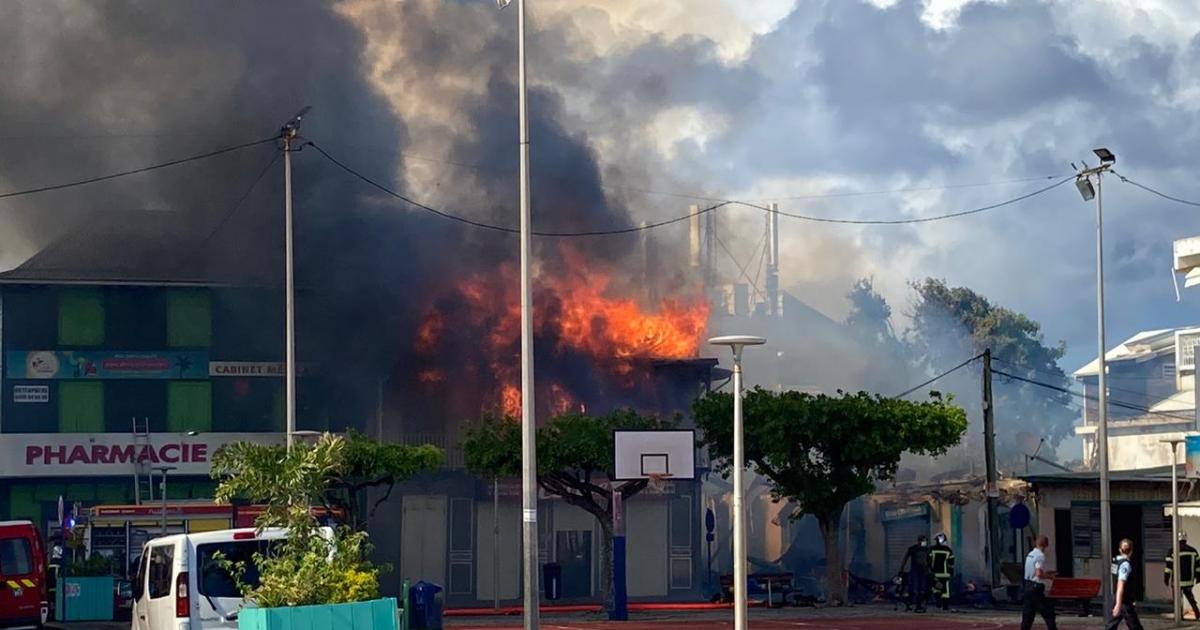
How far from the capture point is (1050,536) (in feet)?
132

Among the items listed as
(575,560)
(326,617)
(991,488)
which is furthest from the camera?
(575,560)

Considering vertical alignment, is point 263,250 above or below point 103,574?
above

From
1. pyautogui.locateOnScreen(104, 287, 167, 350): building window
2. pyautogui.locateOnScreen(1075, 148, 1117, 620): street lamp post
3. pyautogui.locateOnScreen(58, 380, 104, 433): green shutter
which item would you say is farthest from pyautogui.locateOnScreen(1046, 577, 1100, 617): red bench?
pyautogui.locateOnScreen(58, 380, 104, 433): green shutter

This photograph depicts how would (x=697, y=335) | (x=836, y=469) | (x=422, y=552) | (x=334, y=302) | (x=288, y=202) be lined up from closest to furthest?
(x=288, y=202) < (x=836, y=469) < (x=422, y=552) < (x=334, y=302) < (x=697, y=335)

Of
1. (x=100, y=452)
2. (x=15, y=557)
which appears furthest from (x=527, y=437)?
(x=100, y=452)

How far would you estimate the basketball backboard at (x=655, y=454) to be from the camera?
116 feet

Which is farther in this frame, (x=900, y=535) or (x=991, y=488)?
(x=900, y=535)

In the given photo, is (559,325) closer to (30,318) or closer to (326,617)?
(30,318)

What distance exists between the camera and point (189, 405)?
5094cm

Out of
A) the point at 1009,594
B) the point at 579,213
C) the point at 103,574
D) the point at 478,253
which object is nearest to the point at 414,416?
the point at 478,253

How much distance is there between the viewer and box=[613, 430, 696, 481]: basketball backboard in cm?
3525

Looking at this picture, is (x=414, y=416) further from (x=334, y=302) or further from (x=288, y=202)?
(x=288, y=202)

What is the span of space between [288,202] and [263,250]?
16490 mm

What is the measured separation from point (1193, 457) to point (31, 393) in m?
35.1
